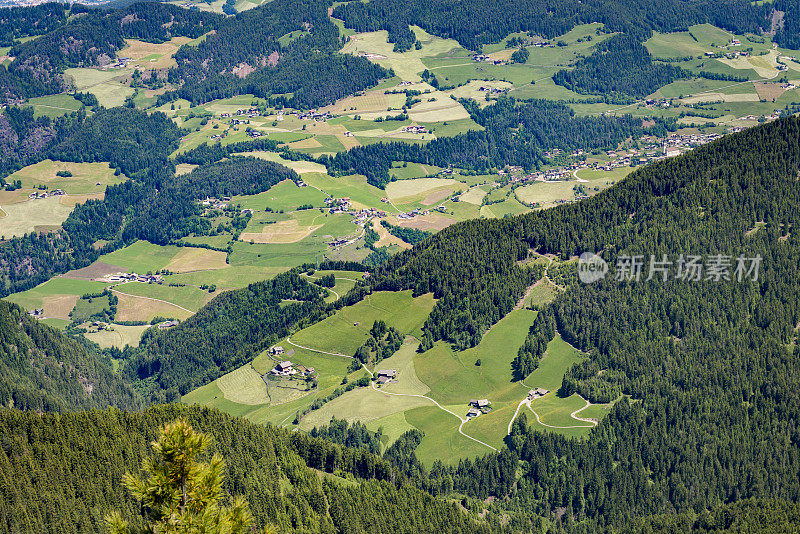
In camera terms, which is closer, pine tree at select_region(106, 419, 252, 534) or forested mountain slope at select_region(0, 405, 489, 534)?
pine tree at select_region(106, 419, 252, 534)

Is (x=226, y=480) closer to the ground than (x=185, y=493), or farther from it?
closer to the ground

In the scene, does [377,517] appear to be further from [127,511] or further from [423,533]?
[127,511]

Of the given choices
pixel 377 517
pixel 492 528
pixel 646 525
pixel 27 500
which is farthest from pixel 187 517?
pixel 646 525

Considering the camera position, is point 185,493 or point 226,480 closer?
point 185,493

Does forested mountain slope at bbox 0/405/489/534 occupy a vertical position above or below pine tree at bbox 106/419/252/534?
below
